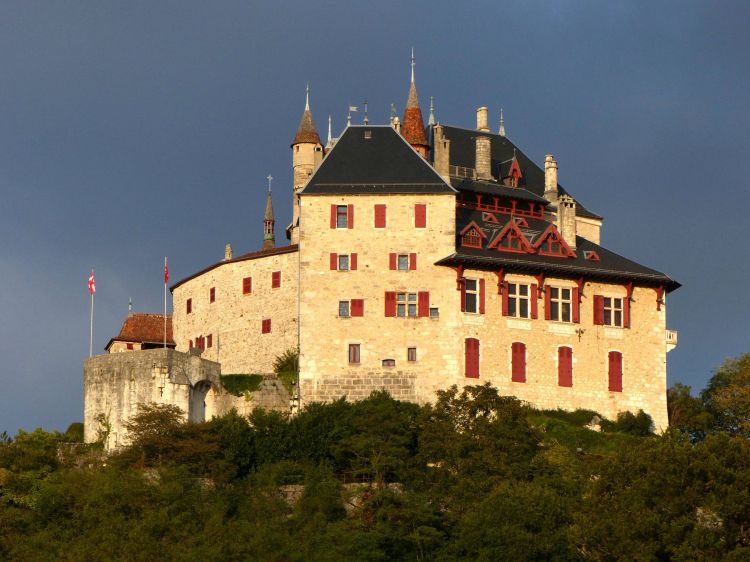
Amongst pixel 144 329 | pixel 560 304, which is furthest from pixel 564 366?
pixel 144 329

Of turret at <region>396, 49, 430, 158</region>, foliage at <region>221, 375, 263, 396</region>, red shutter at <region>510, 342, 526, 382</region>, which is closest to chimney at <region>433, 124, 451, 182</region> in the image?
turret at <region>396, 49, 430, 158</region>

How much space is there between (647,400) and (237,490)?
20212 millimetres

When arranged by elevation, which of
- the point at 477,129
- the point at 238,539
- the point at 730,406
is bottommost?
the point at 238,539

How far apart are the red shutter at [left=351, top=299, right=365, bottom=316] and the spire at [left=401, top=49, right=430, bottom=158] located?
39.7ft

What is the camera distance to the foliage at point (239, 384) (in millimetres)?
81938

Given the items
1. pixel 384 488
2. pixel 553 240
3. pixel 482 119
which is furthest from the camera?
pixel 482 119

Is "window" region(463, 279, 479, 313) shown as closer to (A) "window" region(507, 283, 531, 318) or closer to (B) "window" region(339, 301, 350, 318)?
(A) "window" region(507, 283, 531, 318)

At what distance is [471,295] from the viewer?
82062 millimetres

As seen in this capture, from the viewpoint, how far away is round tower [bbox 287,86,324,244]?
92.9 m

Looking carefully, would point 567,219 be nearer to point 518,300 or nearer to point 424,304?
point 518,300

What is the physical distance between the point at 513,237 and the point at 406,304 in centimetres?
633

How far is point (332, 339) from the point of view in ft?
267

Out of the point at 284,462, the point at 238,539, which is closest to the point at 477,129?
the point at 284,462

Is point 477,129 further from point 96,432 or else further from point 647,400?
point 96,432
